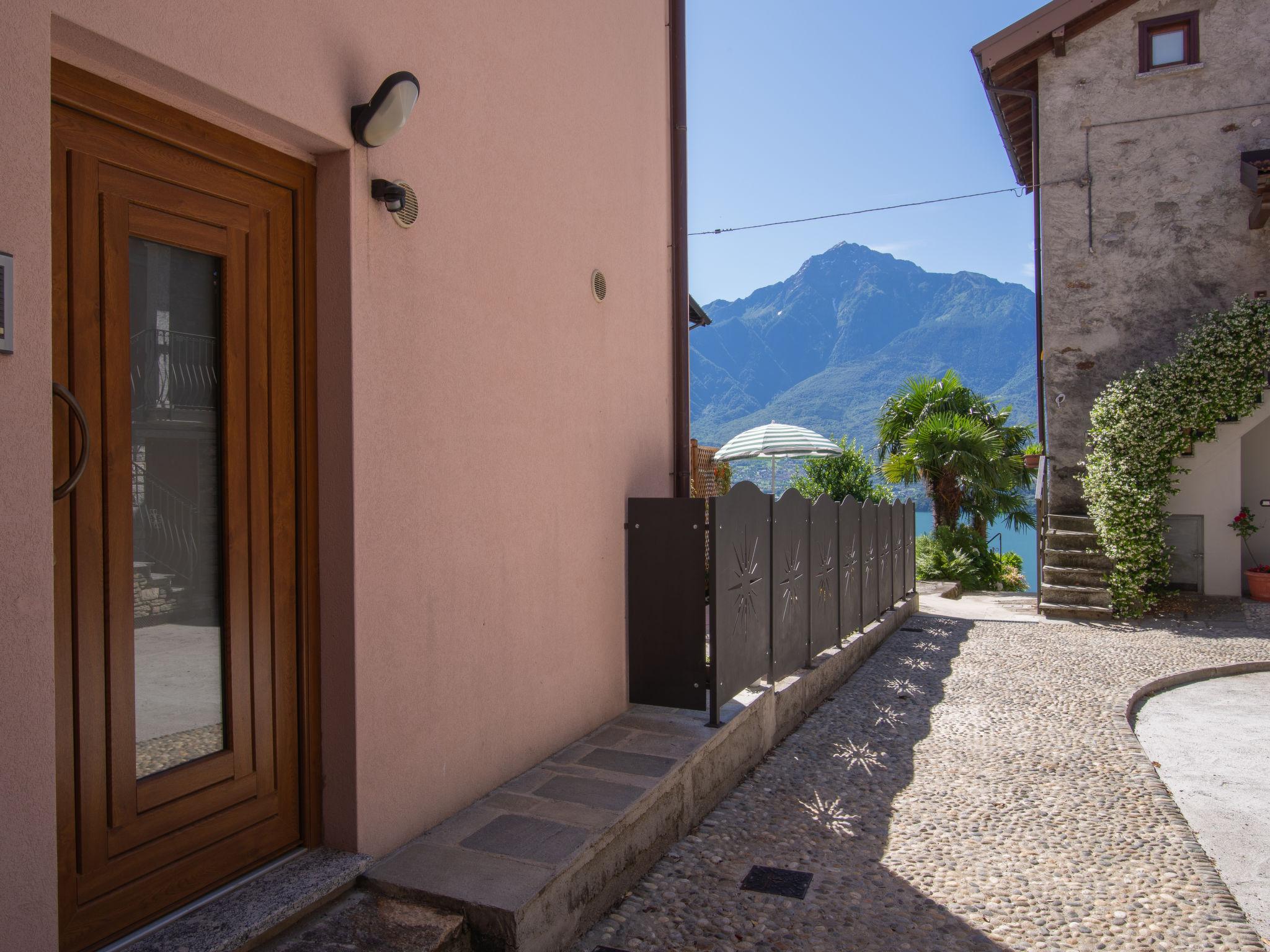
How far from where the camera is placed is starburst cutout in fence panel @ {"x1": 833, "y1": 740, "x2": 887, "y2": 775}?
15.7 feet

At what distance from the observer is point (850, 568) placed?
7.31m

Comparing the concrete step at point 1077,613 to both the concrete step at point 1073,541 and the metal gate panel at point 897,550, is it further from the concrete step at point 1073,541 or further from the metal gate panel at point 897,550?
the metal gate panel at point 897,550

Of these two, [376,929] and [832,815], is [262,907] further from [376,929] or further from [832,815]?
[832,815]

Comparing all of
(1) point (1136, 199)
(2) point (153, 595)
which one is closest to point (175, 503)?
(2) point (153, 595)

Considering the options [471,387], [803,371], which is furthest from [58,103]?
[803,371]

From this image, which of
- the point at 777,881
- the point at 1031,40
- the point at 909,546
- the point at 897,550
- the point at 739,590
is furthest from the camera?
the point at 1031,40

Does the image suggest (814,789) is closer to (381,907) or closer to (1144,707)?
(381,907)

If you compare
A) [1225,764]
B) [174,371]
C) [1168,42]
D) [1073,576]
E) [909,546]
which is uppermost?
[1168,42]

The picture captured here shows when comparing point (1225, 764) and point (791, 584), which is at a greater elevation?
point (791, 584)

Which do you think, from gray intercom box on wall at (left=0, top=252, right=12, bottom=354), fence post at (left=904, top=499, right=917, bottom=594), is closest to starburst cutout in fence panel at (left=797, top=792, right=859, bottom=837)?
gray intercom box on wall at (left=0, top=252, right=12, bottom=354)

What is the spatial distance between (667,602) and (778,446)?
1054 cm

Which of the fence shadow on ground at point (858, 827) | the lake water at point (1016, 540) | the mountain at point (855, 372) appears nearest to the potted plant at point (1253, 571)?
the lake water at point (1016, 540)

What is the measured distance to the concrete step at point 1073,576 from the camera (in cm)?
1037

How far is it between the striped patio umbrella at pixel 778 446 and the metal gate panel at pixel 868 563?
5.75 metres
